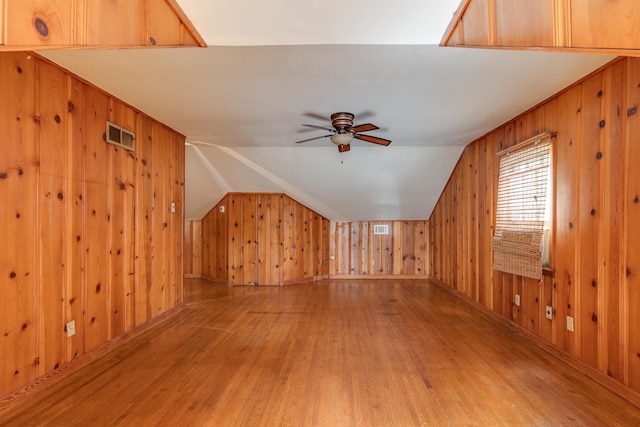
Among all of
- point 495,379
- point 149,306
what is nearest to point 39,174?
point 149,306

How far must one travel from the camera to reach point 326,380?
2.31 m

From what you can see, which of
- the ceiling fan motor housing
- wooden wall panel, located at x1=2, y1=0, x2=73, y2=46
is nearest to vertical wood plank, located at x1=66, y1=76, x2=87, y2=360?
wooden wall panel, located at x1=2, y1=0, x2=73, y2=46

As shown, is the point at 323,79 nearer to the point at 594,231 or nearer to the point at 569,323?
the point at 594,231

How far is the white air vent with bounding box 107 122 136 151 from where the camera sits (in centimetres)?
286

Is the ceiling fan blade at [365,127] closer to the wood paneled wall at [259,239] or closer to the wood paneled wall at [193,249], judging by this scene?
the wood paneled wall at [259,239]

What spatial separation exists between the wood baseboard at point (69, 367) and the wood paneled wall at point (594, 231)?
12.7ft

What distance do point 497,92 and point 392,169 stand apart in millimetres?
2424

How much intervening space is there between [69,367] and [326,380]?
76.4 inches

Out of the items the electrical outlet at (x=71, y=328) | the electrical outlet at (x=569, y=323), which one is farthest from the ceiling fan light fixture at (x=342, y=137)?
the electrical outlet at (x=71, y=328)

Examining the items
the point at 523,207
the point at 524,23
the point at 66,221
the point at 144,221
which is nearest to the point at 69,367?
the point at 66,221

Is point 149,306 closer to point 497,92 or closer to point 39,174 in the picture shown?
point 39,174

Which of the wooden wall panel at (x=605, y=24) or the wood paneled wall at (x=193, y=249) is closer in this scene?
the wooden wall panel at (x=605, y=24)

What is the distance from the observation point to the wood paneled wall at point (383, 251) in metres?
6.48

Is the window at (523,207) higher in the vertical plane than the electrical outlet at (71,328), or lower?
higher
